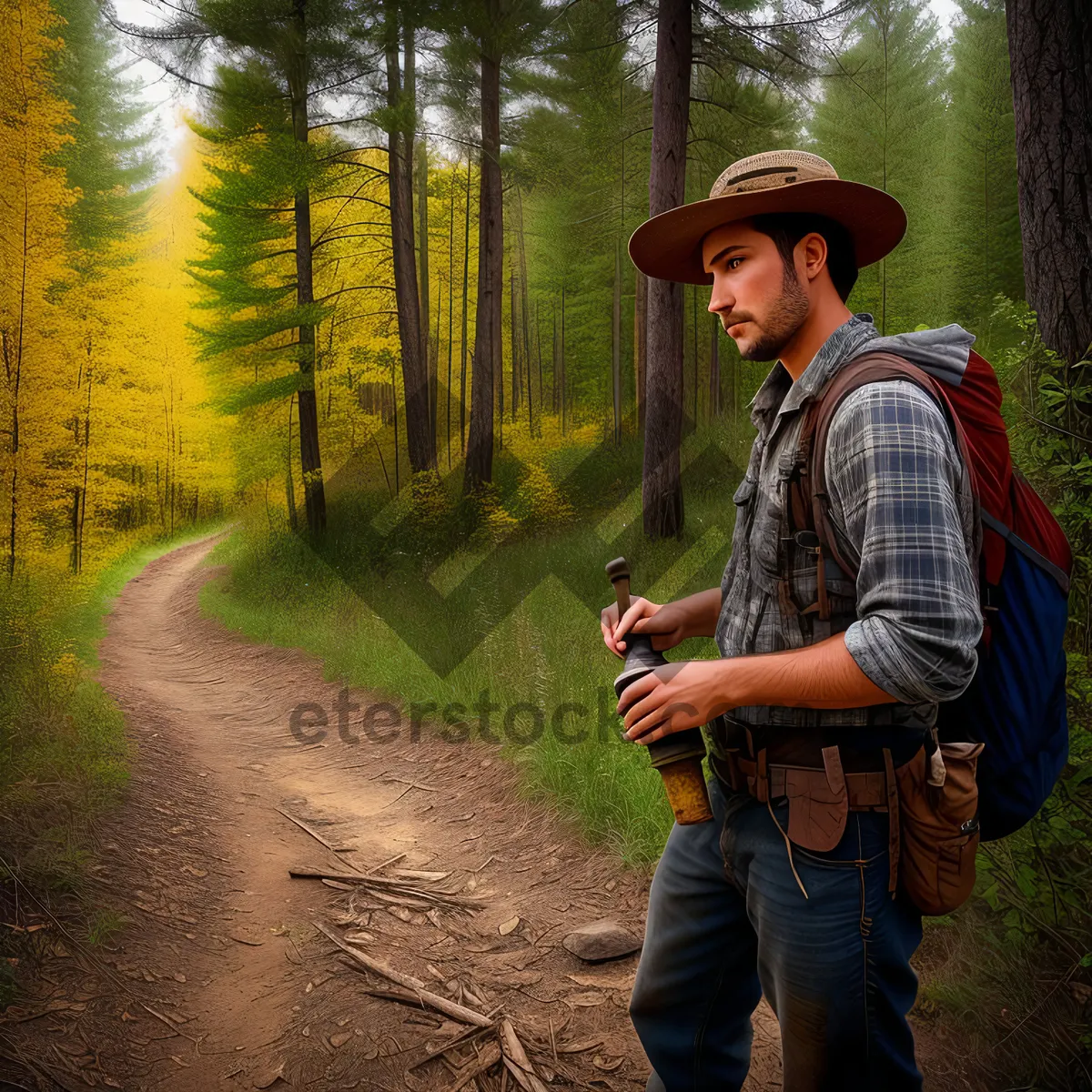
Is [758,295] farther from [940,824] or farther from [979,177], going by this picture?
[979,177]

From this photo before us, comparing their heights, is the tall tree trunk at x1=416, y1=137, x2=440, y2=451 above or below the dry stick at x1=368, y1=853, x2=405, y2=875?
above

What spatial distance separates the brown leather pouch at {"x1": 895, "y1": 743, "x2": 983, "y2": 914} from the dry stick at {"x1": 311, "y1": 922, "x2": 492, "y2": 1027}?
2.15 meters

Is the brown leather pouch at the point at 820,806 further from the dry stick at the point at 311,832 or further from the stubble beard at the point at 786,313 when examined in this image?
the dry stick at the point at 311,832

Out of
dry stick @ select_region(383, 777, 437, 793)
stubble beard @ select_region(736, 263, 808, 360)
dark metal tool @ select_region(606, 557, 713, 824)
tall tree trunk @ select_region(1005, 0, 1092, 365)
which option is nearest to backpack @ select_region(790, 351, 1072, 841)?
stubble beard @ select_region(736, 263, 808, 360)

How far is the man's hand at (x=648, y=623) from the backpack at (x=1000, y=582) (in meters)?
0.47

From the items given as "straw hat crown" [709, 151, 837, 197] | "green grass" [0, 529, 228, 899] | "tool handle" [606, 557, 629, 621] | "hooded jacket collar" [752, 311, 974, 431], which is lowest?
"green grass" [0, 529, 228, 899]

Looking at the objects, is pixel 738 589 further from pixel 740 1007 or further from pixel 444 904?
pixel 444 904

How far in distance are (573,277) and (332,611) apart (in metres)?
15.5

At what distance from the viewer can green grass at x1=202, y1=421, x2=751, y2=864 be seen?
468 cm

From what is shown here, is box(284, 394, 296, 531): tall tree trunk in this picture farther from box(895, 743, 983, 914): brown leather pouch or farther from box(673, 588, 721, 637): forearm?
box(895, 743, 983, 914): brown leather pouch

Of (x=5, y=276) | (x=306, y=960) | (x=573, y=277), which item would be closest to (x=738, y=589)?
(x=306, y=960)

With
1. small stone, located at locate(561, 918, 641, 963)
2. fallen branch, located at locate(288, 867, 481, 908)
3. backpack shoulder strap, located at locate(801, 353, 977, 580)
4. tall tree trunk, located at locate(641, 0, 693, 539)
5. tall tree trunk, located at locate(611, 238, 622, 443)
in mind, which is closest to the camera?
backpack shoulder strap, located at locate(801, 353, 977, 580)

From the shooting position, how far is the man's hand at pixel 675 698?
4.47 feet

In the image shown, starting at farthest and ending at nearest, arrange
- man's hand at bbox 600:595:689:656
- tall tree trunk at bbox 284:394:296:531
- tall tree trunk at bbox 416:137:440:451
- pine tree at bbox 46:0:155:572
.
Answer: tall tree trunk at bbox 416:137:440:451
tall tree trunk at bbox 284:394:296:531
pine tree at bbox 46:0:155:572
man's hand at bbox 600:595:689:656
